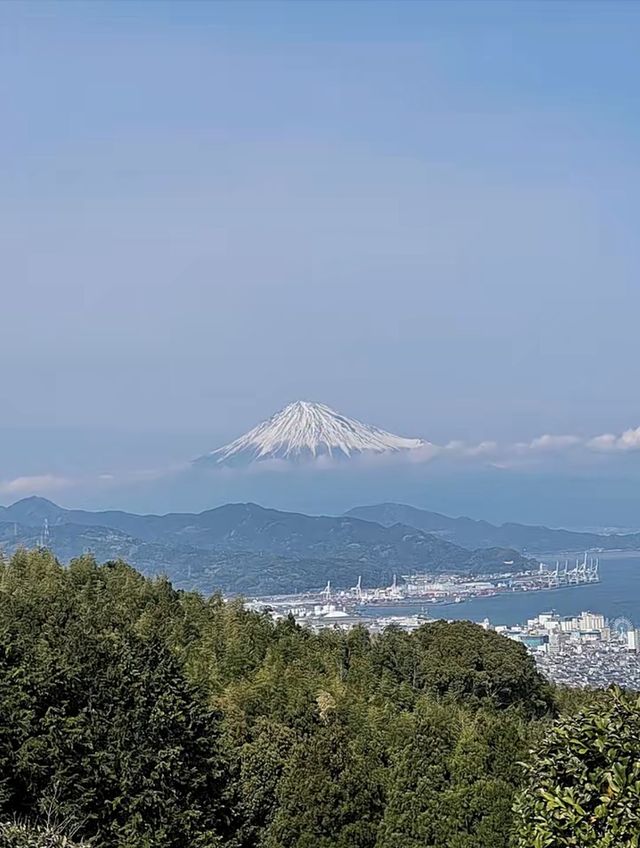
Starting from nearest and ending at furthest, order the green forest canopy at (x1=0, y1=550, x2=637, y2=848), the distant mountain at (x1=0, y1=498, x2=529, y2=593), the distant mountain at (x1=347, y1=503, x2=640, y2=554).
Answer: the green forest canopy at (x1=0, y1=550, x2=637, y2=848) < the distant mountain at (x1=0, y1=498, x2=529, y2=593) < the distant mountain at (x1=347, y1=503, x2=640, y2=554)

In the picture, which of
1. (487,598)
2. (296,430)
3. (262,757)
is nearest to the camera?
(262,757)

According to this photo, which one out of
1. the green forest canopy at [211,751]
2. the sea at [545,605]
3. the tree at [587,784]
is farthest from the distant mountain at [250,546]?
the tree at [587,784]

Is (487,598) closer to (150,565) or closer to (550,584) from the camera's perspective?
(550,584)

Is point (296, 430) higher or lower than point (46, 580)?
higher

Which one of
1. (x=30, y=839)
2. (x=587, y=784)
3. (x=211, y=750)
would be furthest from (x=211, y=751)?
(x=587, y=784)

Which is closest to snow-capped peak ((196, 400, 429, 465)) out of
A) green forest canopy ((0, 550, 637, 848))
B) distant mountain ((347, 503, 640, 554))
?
distant mountain ((347, 503, 640, 554))

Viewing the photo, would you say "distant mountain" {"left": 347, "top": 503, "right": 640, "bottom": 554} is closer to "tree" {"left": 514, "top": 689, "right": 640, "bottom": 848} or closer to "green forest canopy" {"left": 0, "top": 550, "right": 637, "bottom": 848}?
"green forest canopy" {"left": 0, "top": 550, "right": 637, "bottom": 848}

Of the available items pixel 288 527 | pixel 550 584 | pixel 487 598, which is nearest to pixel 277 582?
pixel 487 598
